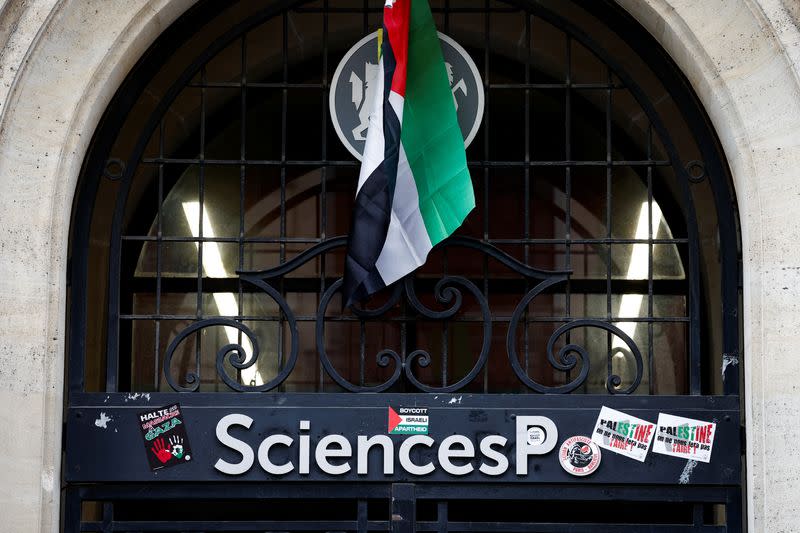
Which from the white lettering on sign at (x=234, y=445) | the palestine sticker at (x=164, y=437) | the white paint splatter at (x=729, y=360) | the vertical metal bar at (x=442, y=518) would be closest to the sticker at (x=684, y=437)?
the white paint splatter at (x=729, y=360)

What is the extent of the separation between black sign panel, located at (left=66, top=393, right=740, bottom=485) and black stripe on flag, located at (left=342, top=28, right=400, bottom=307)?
2.53ft

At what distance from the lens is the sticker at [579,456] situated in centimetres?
728

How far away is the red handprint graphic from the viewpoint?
288 inches

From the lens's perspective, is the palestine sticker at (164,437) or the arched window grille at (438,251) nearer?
the palestine sticker at (164,437)

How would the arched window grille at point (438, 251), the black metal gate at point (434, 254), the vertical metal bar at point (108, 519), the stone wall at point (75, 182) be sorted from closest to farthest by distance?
the stone wall at point (75, 182)
the vertical metal bar at point (108, 519)
the black metal gate at point (434, 254)
the arched window grille at point (438, 251)

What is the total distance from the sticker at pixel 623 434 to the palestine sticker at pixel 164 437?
253cm

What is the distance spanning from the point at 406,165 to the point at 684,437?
240cm

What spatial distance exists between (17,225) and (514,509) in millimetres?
4882

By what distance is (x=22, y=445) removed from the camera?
6891mm

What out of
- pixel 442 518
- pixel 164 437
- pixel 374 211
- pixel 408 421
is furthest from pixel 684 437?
pixel 164 437

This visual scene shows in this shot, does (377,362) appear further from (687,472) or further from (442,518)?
(687,472)

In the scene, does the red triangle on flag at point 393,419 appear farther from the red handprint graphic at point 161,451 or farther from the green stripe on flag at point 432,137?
the red handprint graphic at point 161,451

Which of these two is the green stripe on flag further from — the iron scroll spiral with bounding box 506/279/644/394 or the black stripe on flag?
the iron scroll spiral with bounding box 506/279/644/394

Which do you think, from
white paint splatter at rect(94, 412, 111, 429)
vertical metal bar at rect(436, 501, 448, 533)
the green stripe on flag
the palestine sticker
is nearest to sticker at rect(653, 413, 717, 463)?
vertical metal bar at rect(436, 501, 448, 533)
